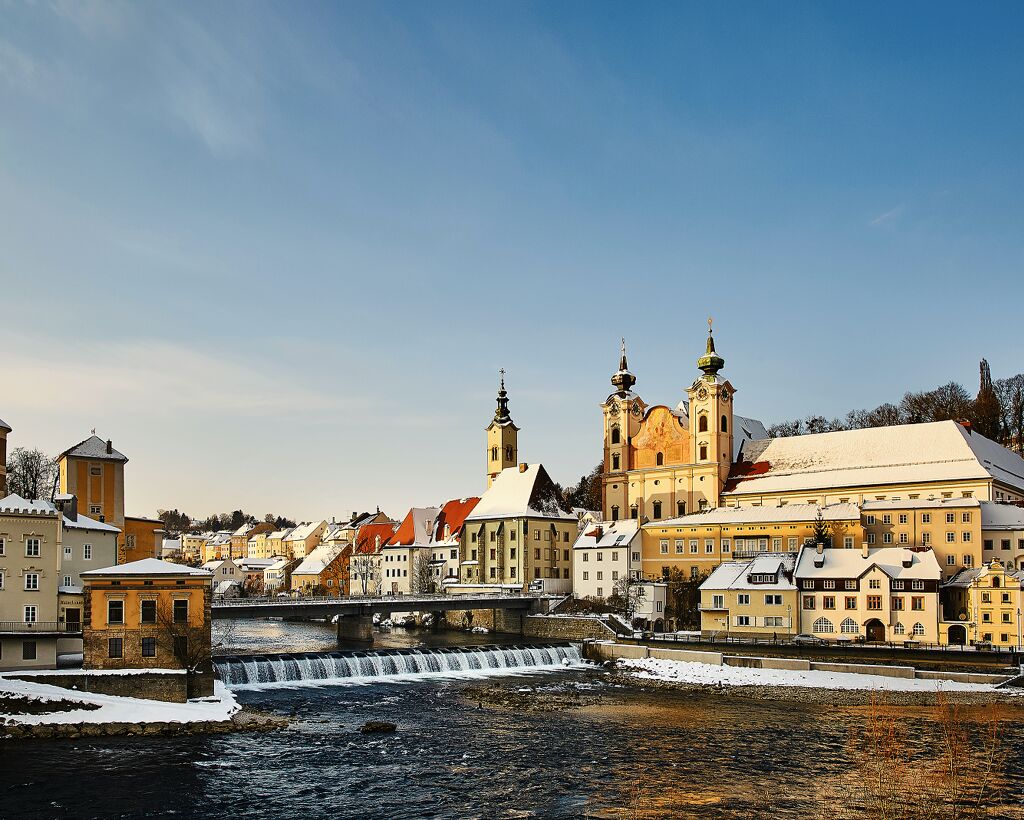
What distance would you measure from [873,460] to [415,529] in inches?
2029

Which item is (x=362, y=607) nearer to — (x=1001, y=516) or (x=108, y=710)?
(x=108, y=710)

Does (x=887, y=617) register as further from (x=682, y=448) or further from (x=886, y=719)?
(x=682, y=448)

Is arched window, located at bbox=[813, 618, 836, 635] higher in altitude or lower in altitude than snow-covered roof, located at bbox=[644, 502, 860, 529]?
lower

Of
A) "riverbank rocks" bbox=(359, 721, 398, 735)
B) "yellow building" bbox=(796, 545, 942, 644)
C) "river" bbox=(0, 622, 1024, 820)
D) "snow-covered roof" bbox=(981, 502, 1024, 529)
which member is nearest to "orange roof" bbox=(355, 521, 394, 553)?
"yellow building" bbox=(796, 545, 942, 644)

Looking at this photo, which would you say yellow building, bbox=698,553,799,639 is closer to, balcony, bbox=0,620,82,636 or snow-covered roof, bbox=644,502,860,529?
snow-covered roof, bbox=644,502,860,529

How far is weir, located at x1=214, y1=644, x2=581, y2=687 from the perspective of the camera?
54094 millimetres

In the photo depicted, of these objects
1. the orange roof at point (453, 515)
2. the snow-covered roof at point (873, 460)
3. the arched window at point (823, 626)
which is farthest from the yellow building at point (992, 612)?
the orange roof at point (453, 515)

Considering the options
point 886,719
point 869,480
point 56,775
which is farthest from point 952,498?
point 56,775

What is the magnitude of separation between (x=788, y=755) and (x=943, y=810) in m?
8.85

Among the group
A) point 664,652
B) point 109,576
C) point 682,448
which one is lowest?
point 664,652

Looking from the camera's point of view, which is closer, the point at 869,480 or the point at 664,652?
the point at 664,652

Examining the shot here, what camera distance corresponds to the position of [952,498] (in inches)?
3012

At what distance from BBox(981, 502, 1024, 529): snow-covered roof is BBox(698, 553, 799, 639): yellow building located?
1457 cm

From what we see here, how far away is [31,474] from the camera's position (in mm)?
98688
